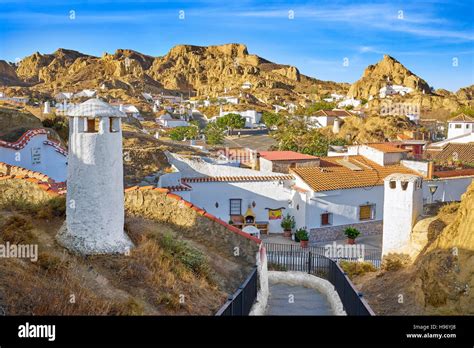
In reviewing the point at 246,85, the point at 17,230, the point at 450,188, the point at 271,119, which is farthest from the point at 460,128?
the point at 246,85

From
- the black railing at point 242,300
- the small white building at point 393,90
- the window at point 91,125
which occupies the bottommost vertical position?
the black railing at point 242,300

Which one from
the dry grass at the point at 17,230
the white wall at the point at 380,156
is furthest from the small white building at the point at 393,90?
the dry grass at the point at 17,230

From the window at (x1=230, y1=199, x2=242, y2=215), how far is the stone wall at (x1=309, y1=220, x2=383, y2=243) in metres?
3.30

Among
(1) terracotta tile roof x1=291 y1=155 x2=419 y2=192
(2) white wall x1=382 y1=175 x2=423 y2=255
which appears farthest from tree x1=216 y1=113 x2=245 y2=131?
(2) white wall x1=382 y1=175 x2=423 y2=255

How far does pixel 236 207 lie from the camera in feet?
72.0

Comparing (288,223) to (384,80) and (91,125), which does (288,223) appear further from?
(384,80)

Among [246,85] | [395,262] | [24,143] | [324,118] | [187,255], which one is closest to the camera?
[187,255]

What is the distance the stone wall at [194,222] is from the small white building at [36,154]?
679 centimetres

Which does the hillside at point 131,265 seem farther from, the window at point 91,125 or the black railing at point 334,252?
the black railing at point 334,252

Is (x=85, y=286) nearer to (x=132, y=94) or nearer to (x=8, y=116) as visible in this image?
(x=8, y=116)

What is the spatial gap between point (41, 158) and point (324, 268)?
10697mm

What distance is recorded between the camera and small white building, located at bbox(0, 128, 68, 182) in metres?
16.5

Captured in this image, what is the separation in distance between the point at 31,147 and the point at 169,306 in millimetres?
11525

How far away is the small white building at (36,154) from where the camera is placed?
16453 mm
